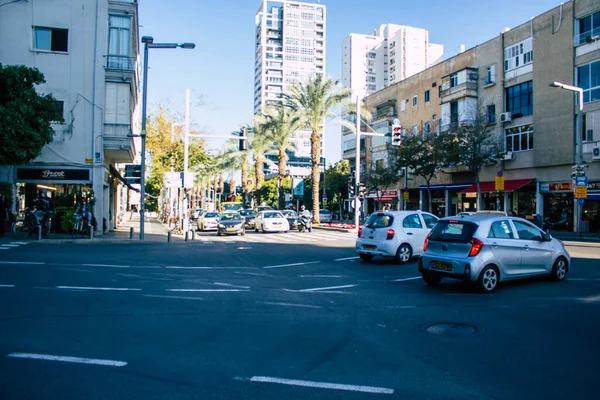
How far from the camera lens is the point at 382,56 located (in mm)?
136250

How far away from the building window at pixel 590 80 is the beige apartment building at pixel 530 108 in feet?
0.21

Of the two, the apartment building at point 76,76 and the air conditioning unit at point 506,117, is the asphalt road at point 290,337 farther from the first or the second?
the air conditioning unit at point 506,117

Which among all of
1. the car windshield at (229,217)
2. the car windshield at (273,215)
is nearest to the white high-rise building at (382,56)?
the car windshield at (273,215)

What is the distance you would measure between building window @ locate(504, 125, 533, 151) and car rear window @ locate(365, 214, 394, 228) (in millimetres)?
27504

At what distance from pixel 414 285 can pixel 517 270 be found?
83.3 inches

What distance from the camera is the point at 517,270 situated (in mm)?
10664

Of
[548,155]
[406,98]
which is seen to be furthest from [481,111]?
[406,98]

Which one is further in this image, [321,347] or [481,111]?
[481,111]

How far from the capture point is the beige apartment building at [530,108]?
111 ft

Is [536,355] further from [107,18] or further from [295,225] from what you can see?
[295,225]

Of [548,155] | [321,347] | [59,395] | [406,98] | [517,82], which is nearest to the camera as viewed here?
[59,395]

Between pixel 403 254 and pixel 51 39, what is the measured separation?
2223 centimetres

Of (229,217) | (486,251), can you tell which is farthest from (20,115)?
(486,251)

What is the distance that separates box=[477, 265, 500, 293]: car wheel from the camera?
10023 mm
